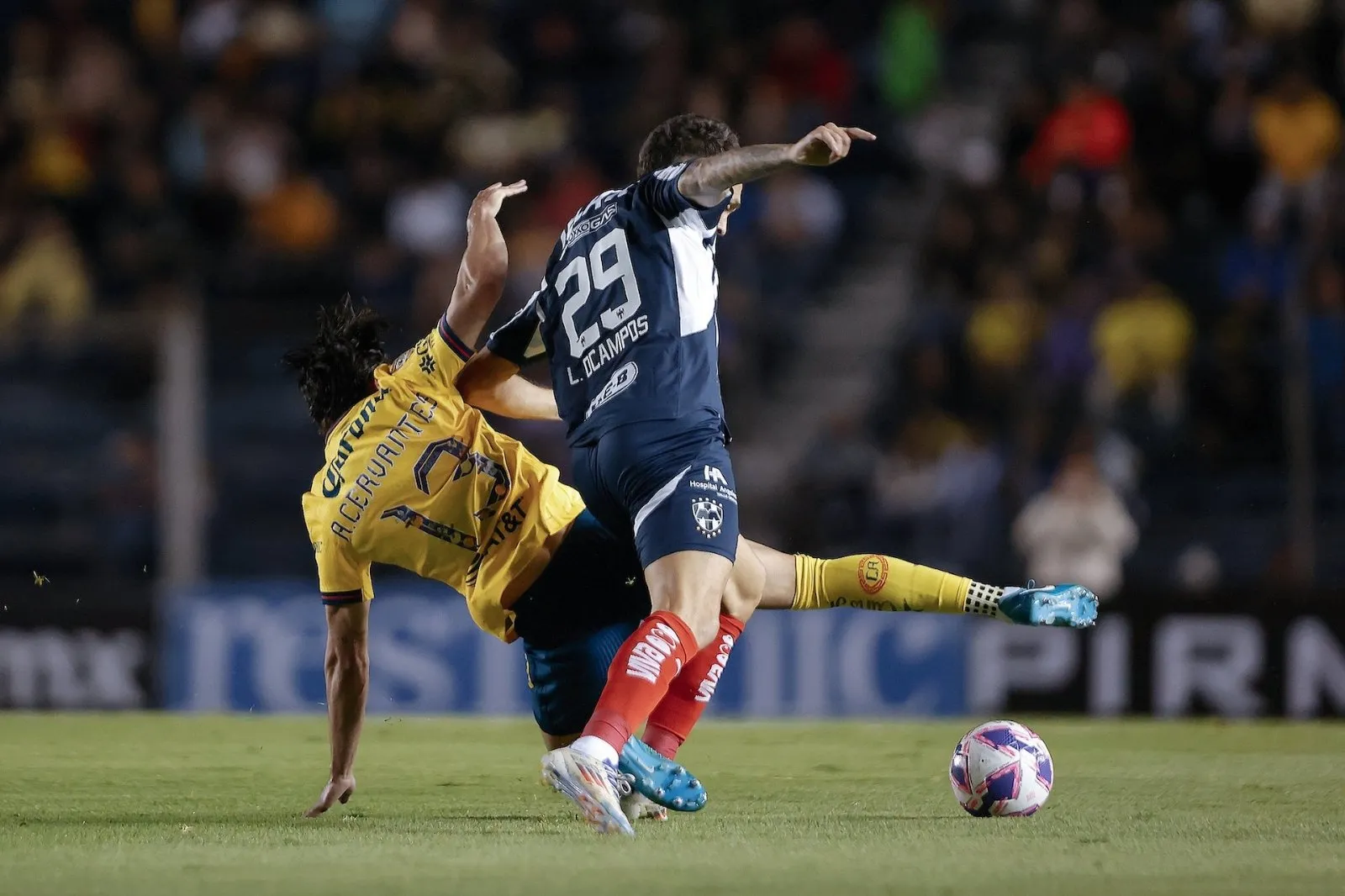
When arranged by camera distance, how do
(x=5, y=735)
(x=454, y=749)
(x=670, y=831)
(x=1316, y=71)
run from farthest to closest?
(x=1316, y=71), (x=5, y=735), (x=454, y=749), (x=670, y=831)

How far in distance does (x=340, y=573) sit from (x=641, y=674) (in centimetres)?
141

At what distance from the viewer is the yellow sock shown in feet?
22.1

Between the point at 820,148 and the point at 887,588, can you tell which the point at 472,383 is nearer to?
the point at 887,588

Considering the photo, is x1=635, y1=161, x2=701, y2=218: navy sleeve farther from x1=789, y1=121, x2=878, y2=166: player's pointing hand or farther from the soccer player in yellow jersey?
the soccer player in yellow jersey

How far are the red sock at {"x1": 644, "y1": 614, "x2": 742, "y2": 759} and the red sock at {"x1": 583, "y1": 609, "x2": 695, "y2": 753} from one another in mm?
662

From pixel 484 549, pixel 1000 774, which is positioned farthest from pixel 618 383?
pixel 1000 774

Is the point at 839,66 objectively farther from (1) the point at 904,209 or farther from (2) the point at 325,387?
(2) the point at 325,387

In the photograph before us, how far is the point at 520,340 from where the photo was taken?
693cm

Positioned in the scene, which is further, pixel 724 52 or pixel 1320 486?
pixel 724 52

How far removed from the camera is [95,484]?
13.5 meters

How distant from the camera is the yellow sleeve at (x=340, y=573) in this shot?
671 cm

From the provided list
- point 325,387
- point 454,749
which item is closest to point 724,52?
point 454,749

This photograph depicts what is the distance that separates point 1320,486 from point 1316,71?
354 centimetres

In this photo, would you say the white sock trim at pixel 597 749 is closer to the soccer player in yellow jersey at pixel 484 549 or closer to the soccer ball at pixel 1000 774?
the soccer player in yellow jersey at pixel 484 549
